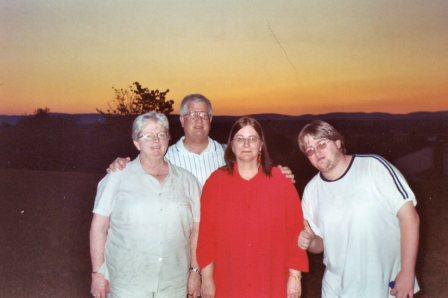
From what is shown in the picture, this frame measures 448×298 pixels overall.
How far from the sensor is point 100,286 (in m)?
3.33

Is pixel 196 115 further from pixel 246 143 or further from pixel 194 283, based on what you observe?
pixel 194 283

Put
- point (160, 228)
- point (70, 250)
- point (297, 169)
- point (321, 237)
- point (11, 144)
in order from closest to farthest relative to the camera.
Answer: point (160, 228)
point (321, 237)
point (70, 250)
point (297, 169)
point (11, 144)

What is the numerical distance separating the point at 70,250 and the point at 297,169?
15.7 metres

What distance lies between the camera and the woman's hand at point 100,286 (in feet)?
10.9

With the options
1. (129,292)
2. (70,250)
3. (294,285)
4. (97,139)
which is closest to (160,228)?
(129,292)

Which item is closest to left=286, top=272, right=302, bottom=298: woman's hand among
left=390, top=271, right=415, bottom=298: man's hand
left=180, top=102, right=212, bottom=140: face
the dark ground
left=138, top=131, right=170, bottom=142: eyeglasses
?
left=390, top=271, right=415, bottom=298: man's hand

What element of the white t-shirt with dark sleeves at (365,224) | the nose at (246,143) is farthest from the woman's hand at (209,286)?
the nose at (246,143)

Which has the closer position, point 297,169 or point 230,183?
point 230,183

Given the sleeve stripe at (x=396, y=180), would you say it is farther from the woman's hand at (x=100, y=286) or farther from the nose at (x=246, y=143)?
the woman's hand at (x=100, y=286)

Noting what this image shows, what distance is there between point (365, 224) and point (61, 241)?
724 cm

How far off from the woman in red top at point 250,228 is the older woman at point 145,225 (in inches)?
6.7

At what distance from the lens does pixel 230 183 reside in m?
3.27

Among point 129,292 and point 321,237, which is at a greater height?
point 321,237

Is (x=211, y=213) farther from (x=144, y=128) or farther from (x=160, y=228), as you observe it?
(x=144, y=128)
